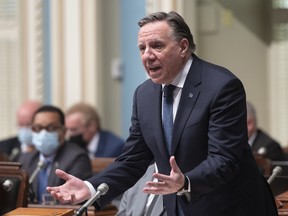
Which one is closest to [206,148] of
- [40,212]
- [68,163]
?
[40,212]

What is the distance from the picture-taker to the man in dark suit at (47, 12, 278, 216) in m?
3.34

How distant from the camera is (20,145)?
7.85m

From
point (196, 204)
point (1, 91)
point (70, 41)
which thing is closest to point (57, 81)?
point (70, 41)

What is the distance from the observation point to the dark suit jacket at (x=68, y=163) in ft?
18.2

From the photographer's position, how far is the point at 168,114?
354 centimetres

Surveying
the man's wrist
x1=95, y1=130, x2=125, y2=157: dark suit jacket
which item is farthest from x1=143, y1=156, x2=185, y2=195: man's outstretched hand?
x1=95, y1=130, x2=125, y2=157: dark suit jacket

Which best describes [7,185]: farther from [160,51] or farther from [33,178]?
[160,51]

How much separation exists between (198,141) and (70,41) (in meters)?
4.89

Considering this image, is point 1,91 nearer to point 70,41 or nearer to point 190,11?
point 70,41

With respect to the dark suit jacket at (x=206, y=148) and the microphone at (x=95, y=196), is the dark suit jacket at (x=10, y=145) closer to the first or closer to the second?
the dark suit jacket at (x=206, y=148)

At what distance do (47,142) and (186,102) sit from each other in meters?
2.56

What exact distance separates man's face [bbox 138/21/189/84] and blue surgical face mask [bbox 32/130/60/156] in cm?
251

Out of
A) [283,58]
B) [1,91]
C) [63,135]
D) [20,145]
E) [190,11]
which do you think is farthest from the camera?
[1,91]

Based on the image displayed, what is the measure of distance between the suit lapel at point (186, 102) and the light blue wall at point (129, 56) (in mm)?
4300
